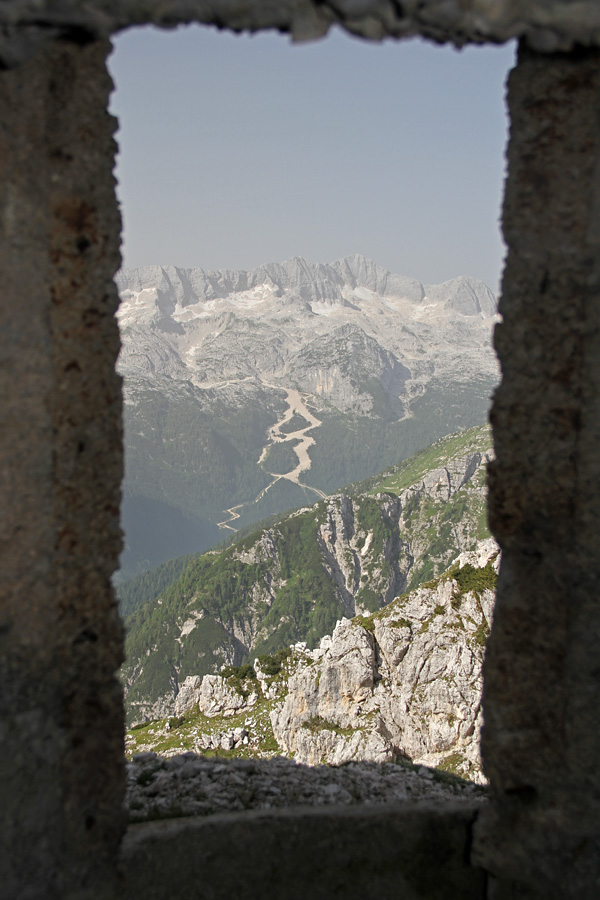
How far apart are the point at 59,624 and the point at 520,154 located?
6.09 meters

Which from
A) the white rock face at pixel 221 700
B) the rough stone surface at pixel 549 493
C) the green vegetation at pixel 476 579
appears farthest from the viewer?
the white rock face at pixel 221 700

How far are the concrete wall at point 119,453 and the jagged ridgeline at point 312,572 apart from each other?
141234 millimetres

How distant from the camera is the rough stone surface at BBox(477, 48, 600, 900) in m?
5.95

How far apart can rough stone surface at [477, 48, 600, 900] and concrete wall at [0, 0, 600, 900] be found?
0.06 ft

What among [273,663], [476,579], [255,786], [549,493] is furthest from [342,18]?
[273,663]

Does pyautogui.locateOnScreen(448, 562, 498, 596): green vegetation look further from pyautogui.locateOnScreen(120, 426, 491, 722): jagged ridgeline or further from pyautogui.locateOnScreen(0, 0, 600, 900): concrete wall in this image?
pyautogui.locateOnScreen(120, 426, 491, 722): jagged ridgeline

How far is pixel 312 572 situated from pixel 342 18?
164 m

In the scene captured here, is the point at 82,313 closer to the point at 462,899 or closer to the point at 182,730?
the point at 462,899

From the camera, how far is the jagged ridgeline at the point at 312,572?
490ft

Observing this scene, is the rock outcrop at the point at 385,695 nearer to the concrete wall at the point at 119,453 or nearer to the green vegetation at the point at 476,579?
the green vegetation at the point at 476,579

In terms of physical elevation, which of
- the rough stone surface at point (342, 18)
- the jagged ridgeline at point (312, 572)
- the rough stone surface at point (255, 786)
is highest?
the rough stone surface at point (342, 18)

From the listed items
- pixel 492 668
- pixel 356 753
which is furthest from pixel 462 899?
pixel 356 753

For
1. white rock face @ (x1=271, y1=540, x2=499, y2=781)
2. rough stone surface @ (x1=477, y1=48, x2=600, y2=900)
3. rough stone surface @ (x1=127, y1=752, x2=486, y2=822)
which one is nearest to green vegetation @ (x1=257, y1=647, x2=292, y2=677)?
white rock face @ (x1=271, y1=540, x2=499, y2=781)

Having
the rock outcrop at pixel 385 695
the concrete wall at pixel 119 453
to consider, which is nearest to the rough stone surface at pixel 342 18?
the concrete wall at pixel 119 453
